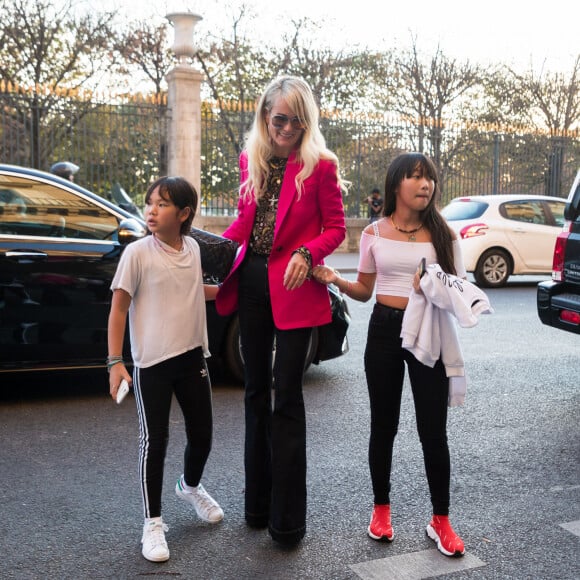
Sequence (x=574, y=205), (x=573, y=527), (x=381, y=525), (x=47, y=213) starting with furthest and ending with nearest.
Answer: (x=574, y=205) < (x=47, y=213) < (x=573, y=527) < (x=381, y=525)

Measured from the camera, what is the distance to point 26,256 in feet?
17.2

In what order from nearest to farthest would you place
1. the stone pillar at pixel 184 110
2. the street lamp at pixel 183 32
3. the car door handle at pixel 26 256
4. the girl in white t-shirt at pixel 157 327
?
the girl in white t-shirt at pixel 157 327
the car door handle at pixel 26 256
the street lamp at pixel 183 32
the stone pillar at pixel 184 110

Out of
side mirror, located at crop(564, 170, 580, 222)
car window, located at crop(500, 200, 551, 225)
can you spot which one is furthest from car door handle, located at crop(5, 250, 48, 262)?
car window, located at crop(500, 200, 551, 225)

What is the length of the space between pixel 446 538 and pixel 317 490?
87 cm

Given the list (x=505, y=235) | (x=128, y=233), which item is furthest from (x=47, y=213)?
(x=505, y=235)

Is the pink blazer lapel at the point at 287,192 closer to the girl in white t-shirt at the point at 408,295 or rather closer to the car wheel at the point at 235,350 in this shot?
the girl in white t-shirt at the point at 408,295

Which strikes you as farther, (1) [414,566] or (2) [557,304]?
(2) [557,304]

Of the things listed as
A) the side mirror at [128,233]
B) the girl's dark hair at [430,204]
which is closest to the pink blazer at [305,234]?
the girl's dark hair at [430,204]

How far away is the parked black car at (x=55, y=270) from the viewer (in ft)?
17.2

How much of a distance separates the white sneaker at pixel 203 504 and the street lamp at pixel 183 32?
14.8 meters

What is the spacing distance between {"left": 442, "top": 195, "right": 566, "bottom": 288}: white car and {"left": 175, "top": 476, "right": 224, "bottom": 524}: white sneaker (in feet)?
33.7

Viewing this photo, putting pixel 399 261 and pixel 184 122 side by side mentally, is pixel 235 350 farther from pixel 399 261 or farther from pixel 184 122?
pixel 184 122

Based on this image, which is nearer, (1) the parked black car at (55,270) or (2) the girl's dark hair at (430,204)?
(2) the girl's dark hair at (430,204)

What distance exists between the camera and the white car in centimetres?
1329
